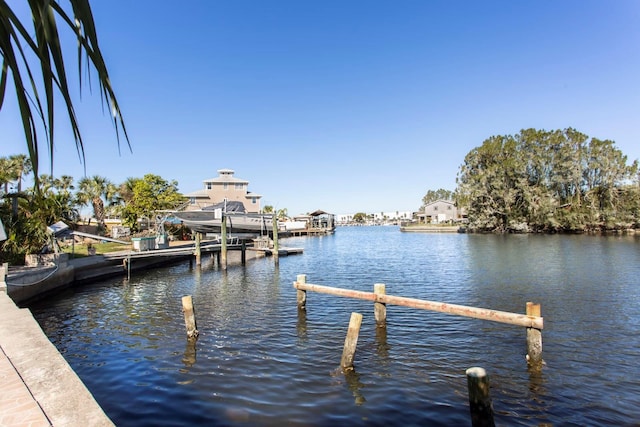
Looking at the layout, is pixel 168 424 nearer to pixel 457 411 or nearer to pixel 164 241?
pixel 457 411

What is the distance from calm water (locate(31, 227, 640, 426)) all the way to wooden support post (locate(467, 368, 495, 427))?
65 centimetres

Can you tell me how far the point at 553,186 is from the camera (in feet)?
211

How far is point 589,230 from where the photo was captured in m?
62.1

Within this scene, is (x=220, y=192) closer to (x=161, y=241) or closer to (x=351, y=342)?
(x=161, y=241)

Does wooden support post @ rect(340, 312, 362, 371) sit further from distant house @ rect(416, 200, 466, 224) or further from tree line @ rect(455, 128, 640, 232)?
distant house @ rect(416, 200, 466, 224)

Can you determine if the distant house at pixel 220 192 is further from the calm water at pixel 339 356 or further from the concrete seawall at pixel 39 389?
the concrete seawall at pixel 39 389

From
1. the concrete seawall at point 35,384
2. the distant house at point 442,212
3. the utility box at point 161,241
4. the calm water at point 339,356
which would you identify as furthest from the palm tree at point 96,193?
the distant house at point 442,212

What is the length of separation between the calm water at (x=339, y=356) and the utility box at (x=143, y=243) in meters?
7.68

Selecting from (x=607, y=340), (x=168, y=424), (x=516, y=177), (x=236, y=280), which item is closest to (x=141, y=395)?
(x=168, y=424)

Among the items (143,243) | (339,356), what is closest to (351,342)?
(339,356)

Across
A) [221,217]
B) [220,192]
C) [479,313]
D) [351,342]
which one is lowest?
[351,342]

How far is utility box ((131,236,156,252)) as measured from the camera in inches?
1075

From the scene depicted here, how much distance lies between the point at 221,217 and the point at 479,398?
26669mm

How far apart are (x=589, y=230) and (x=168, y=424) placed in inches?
2835
